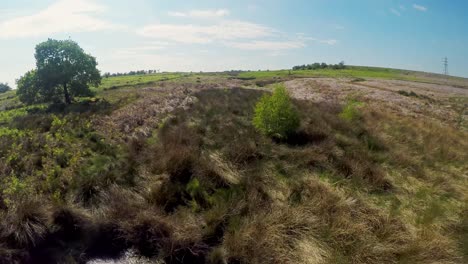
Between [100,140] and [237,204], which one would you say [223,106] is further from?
[237,204]

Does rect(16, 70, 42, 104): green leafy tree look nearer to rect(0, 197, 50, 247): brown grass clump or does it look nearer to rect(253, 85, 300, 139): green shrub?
rect(253, 85, 300, 139): green shrub

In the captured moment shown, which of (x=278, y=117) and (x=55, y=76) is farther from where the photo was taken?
(x=55, y=76)

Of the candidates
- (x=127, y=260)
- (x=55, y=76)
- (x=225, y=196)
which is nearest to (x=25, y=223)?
(x=127, y=260)

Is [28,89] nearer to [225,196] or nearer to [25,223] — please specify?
[25,223]

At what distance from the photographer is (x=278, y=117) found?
11305 millimetres

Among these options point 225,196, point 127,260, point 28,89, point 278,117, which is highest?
point 28,89

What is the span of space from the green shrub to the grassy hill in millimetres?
480

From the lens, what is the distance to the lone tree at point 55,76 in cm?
2253

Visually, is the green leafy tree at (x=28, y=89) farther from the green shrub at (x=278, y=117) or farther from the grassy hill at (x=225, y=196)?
the green shrub at (x=278, y=117)

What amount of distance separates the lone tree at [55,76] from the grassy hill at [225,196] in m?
12.6

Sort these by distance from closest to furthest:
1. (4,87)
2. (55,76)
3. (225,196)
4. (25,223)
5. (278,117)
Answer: (25,223), (225,196), (278,117), (55,76), (4,87)

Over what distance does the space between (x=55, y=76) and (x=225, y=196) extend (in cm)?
2208

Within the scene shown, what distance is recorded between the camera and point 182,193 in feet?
21.6

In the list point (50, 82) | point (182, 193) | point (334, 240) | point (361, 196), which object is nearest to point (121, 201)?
point (182, 193)
